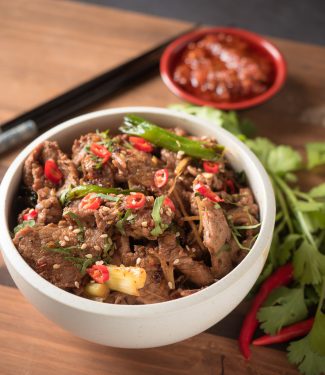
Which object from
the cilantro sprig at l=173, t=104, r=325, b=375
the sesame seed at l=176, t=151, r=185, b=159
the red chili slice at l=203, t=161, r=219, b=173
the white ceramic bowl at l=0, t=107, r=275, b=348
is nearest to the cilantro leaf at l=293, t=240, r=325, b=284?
the cilantro sprig at l=173, t=104, r=325, b=375

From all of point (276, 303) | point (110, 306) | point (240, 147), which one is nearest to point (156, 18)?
Answer: point (240, 147)

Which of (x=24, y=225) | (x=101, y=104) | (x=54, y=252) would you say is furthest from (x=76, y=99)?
(x=54, y=252)

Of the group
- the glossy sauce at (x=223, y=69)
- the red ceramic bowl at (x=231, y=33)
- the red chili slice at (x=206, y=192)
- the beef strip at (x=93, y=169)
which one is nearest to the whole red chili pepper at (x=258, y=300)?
the red chili slice at (x=206, y=192)

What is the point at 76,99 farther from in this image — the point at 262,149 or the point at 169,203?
A: the point at 169,203

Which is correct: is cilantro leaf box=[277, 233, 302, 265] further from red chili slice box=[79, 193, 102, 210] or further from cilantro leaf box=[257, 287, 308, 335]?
red chili slice box=[79, 193, 102, 210]

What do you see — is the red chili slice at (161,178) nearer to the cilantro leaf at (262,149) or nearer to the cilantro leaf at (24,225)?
the cilantro leaf at (24,225)

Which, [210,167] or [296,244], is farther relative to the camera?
[296,244]
